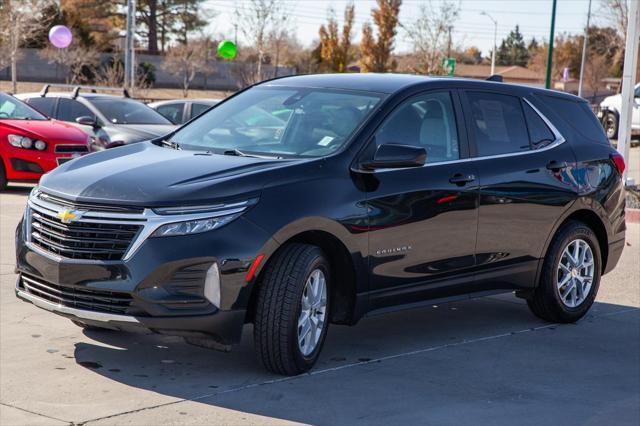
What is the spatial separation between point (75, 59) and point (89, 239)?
173 feet

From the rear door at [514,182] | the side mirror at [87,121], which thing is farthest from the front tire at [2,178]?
the rear door at [514,182]

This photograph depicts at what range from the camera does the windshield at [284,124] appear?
6320 millimetres

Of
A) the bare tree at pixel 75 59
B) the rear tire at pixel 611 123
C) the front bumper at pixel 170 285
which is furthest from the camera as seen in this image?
the bare tree at pixel 75 59

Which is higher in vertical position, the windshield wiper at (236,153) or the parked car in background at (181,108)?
the windshield wiper at (236,153)

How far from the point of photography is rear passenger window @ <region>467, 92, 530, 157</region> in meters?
7.10

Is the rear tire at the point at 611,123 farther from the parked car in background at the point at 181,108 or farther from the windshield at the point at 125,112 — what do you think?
the windshield at the point at 125,112

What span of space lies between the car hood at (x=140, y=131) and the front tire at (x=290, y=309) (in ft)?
35.4

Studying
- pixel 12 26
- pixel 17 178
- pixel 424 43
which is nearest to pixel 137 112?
pixel 17 178

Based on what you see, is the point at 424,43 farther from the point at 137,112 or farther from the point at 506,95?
the point at 506,95

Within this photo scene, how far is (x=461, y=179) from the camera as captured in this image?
22.1 feet

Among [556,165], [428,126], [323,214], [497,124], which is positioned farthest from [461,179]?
[323,214]

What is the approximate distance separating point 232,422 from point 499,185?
→ 2856 millimetres

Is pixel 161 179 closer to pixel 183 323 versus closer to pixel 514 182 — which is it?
pixel 183 323

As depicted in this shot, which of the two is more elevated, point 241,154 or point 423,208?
point 241,154
